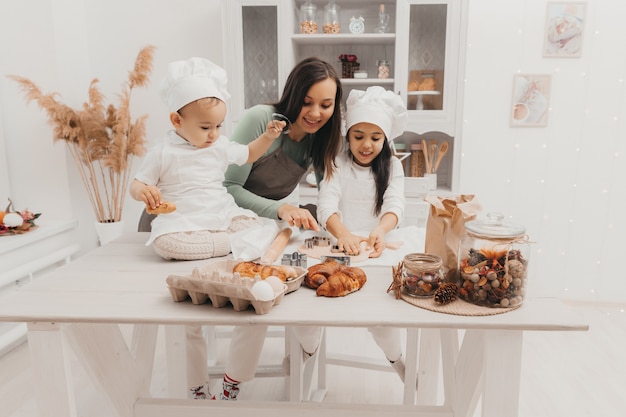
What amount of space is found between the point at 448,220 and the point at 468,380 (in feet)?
1.29

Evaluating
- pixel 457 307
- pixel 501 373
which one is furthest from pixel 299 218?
pixel 501 373

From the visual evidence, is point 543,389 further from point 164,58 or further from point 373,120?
point 164,58

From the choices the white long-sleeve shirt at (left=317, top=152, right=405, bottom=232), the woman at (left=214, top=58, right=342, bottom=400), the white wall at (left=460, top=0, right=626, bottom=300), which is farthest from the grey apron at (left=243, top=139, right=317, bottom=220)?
the white wall at (left=460, top=0, right=626, bottom=300)

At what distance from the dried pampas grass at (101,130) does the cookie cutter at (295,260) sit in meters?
2.14

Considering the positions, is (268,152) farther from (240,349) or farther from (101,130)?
(101,130)

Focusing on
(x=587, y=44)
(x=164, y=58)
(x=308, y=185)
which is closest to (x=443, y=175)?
(x=308, y=185)

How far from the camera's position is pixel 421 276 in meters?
1.01

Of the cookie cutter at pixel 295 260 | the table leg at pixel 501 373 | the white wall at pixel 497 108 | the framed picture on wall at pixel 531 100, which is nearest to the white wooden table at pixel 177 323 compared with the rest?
the table leg at pixel 501 373

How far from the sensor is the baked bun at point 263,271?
1026 mm

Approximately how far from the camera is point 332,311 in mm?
940

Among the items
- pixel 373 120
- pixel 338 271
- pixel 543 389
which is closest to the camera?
pixel 338 271

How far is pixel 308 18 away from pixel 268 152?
1.54 metres

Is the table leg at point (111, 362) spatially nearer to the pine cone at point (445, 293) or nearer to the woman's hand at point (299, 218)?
the woman's hand at point (299, 218)

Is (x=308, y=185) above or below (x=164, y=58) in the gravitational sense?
below
